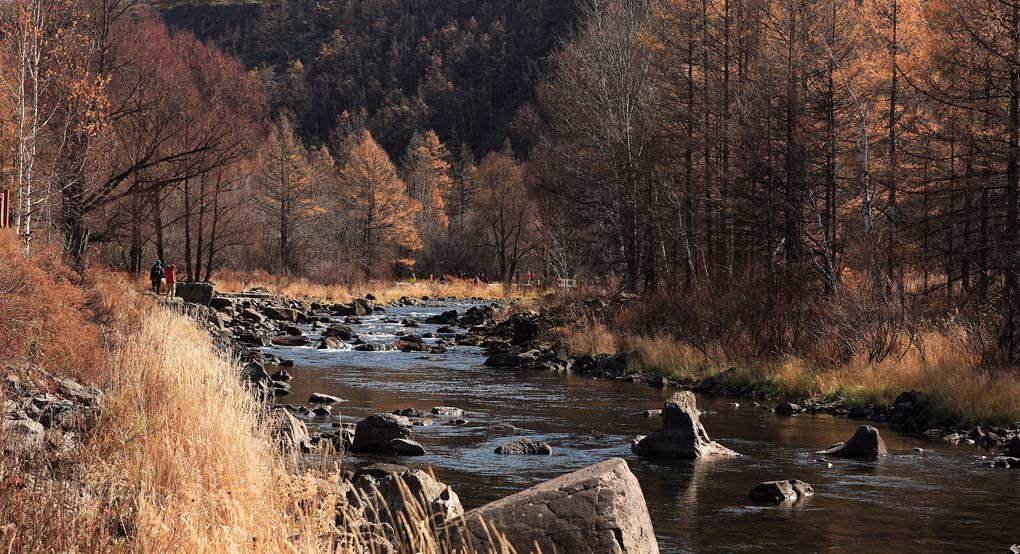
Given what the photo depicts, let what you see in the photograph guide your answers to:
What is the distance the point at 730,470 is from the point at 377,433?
464 cm

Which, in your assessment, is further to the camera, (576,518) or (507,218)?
(507,218)

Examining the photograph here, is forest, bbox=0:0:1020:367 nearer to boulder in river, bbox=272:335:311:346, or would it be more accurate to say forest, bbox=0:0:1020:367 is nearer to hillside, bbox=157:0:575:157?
boulder in river, bbox=272:335:311:346

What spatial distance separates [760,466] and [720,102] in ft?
67.7

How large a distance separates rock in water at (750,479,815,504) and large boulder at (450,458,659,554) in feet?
13.7

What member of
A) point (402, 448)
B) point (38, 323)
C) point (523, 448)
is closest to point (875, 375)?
point (523, 448)

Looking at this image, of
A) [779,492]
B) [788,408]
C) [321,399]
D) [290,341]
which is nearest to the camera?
[779,492]

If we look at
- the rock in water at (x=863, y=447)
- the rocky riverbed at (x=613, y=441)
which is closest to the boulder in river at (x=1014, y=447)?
the rocky riverbed at (x=613, y=441)

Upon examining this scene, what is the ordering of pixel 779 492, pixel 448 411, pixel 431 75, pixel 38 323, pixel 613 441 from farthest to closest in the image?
pixel 431 75, pixel 448 411, pixel 613 441, pixel 38 323, pixel 779 492

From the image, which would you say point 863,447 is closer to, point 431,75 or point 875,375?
point 875,375

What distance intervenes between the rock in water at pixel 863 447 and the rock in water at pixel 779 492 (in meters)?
2.49

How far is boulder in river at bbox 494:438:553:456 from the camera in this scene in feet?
44.6

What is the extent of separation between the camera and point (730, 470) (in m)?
12.7

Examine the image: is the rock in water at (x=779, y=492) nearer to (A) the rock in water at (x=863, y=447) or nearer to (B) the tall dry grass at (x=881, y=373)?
(A) the rock in water at (x=863, y=447)

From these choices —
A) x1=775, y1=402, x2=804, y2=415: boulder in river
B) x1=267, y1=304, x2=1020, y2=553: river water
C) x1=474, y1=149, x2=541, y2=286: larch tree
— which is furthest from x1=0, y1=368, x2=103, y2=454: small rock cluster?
x1=474, y1=149, x2=541, y2=286: larch tree
